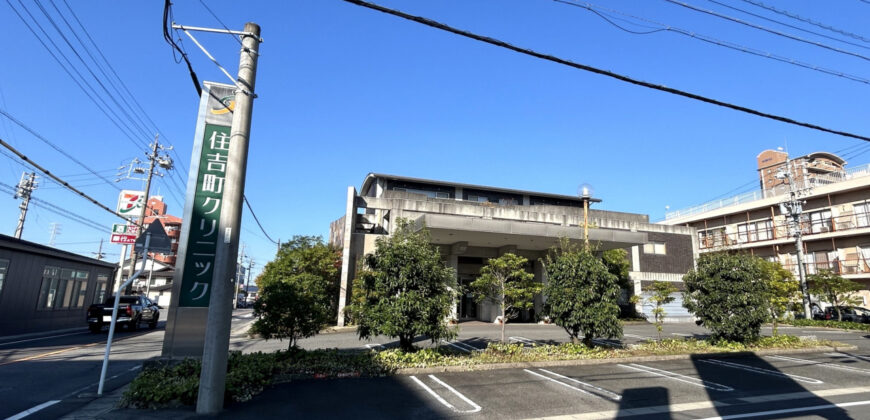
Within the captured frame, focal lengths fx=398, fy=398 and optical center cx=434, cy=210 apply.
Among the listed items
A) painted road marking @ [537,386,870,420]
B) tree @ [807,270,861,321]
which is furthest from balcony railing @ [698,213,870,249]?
painted road marking @ [537,386,870,420]

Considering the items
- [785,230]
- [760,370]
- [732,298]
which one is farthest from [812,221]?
[760,370]

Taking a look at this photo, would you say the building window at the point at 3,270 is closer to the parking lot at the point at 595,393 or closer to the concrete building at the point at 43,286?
the concrete building at the point at 43,286

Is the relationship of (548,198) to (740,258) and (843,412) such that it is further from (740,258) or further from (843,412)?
(843,412)

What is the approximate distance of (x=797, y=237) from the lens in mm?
24672

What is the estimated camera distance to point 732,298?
13.2 meters

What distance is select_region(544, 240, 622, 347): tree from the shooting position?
11273 mm

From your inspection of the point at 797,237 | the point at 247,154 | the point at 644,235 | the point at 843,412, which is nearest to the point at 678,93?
the point at 843,412

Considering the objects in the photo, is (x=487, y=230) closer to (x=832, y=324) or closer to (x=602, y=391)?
(x=602, y=391)

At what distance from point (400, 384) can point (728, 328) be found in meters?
11.5

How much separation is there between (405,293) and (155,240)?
5.44 metres

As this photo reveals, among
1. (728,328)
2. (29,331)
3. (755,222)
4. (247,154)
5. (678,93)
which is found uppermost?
(755,222)

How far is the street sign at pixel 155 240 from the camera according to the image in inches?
320

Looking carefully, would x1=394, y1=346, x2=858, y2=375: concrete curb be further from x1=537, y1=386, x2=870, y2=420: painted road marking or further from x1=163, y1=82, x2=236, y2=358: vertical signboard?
x1=163, y1=82, x2=236, y2=358: vertical signboard

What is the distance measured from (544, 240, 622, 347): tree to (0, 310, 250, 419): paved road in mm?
11021
